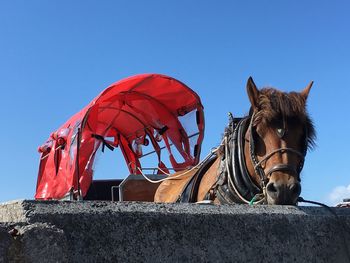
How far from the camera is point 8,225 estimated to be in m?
1.78

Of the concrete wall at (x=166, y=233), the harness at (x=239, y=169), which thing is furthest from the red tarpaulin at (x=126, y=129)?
the concrete wall at (x=166, y=233)

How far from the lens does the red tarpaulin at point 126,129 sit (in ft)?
26.6

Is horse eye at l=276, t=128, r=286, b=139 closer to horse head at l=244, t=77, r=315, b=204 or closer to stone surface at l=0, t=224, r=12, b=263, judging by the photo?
horse head at l=244, t=77, r=315, b=204

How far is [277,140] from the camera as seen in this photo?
3.80m

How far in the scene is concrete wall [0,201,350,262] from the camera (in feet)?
5.89

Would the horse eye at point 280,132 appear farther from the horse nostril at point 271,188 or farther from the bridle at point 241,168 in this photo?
Answer: the horse nostril at point 271,188

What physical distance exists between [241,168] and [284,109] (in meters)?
0.64

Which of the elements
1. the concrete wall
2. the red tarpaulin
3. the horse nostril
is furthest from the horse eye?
the red tarpaulin

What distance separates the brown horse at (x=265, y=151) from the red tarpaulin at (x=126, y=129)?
3.76 meters

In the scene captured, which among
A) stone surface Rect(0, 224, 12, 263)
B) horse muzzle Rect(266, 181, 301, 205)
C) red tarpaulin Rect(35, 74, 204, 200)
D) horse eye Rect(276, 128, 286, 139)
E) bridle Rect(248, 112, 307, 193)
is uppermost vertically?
red tarpaulin Rect(35, 74, 204, 200)

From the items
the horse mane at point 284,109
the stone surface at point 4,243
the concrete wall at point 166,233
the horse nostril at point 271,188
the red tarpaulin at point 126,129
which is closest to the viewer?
the stone surface at point 4,243

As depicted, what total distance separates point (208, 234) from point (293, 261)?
49 centimetres

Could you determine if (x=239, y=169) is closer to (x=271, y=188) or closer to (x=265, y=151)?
(x=265, y=151)

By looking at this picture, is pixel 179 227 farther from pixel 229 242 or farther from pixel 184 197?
pixel 184 197
